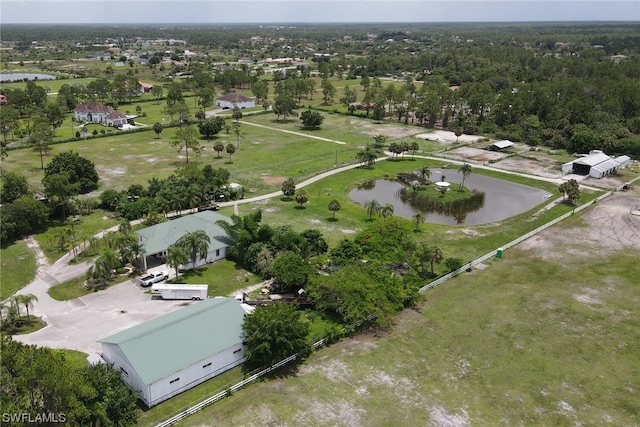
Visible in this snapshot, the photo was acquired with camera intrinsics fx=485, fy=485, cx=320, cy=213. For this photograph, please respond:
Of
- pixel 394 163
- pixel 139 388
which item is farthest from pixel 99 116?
pixel 139 388

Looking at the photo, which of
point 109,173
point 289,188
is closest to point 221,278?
point 289,188

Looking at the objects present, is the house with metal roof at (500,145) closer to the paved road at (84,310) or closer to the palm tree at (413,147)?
the palm tree at (413,147)

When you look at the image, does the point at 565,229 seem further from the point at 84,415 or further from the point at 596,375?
the point at 84,415

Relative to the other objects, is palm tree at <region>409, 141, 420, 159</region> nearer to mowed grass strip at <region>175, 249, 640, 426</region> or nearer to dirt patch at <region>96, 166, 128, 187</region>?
mowed grass strip at <region>175, 249, 640, 426</region>

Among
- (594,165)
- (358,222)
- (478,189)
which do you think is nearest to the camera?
(358,222)

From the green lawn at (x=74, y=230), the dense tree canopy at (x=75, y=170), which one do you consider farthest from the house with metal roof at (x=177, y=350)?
the dense tree canopy at (x=75, y=170)

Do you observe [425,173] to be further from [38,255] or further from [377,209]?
[38,255]
